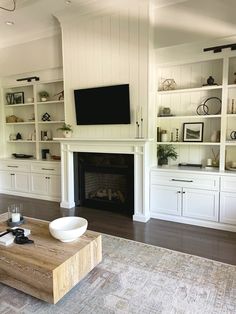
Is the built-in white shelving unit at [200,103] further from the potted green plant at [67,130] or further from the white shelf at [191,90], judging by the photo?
the potted green plant at [67,130]

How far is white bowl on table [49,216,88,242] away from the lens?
2215mm

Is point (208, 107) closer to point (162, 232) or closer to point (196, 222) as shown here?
point (196, 222)

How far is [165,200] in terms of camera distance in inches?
154

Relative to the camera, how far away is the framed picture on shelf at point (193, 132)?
3.98 m

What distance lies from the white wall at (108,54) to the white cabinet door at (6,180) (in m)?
2.17

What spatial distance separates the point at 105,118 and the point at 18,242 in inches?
96.5

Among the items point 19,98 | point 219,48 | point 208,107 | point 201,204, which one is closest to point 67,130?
point 19,98

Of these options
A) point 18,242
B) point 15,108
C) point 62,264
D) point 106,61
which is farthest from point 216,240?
point 15,108

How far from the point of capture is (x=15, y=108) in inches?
230

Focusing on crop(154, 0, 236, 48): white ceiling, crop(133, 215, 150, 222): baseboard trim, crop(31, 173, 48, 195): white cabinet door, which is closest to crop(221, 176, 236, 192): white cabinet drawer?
crop(133, 215, 150, 222): baseboard trim

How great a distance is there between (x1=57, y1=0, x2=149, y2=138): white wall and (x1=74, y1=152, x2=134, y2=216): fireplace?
44 cm

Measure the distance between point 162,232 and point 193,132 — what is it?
1699mm

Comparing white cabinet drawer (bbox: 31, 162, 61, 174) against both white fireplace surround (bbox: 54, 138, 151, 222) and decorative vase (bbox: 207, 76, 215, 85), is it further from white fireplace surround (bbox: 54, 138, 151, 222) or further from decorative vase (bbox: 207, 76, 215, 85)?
decorative vase (bbox: 207, 76, 215, 85)

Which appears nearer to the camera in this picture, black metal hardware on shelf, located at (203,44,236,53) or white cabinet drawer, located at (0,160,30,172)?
black metal hardware on shelf, located at (203,44,236,53)
